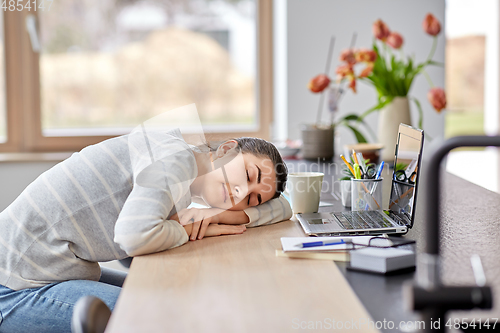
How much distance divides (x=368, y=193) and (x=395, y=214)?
0.09 metres

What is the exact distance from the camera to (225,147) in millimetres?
1163

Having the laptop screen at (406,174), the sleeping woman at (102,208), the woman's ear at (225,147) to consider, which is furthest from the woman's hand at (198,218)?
the laptop screen at (406,174)

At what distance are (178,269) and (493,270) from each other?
1.67 feet

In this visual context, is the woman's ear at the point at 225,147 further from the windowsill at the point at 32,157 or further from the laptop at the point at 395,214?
the windowsill at the point at 32,157

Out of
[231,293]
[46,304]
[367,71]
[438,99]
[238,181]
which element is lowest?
[46,304]

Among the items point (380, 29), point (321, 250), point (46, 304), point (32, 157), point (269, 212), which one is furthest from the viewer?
point (32, 157)

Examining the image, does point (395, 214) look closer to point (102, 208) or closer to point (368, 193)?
point (368, 193)

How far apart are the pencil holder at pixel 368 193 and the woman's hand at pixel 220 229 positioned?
11.4 inches

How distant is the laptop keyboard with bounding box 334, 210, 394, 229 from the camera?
1001 millimetres

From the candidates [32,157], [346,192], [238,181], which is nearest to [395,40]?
[346,192]

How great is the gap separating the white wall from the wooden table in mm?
1785

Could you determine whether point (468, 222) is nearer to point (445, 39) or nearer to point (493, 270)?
point (493, 270)

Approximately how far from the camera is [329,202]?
1348 millimetres

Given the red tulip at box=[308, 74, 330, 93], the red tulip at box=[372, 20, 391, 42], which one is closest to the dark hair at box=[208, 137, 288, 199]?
the red tulip at box=[308, 74, 330, 93]
